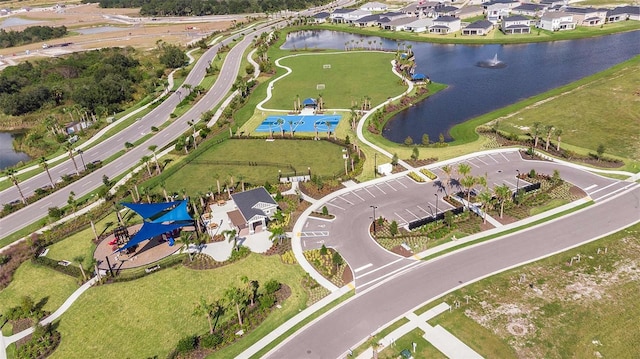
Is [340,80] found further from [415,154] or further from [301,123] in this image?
[415,154]

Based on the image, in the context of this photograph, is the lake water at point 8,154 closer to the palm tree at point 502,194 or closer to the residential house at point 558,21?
the palm tree at point 502,194

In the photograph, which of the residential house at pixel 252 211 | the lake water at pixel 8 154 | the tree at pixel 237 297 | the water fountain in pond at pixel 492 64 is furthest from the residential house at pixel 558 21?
the lake water at pixel 8 154

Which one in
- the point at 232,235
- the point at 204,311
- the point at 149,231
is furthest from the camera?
the point at 232,235

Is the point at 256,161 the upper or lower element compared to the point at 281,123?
lower

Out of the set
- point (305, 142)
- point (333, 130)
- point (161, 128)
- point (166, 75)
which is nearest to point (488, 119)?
point (333, 130)

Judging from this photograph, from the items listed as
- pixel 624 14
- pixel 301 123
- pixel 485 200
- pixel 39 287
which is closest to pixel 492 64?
pixel 301 123
